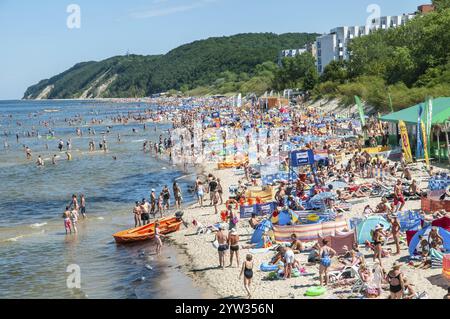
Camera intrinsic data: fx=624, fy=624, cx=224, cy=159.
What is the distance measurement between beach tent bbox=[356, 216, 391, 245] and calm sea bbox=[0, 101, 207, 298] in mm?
4068

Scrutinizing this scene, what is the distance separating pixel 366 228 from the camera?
14562 mm

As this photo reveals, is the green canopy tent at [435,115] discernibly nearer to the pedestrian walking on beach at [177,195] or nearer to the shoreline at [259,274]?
the shoreline at [259,274]

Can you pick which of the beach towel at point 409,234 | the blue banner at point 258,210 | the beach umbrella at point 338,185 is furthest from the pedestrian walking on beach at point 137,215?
the beach towel at point 409,234

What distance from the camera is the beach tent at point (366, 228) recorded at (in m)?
14.6

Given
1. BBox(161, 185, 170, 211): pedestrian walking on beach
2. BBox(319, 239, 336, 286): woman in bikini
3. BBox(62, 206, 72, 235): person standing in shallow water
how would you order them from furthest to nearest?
BBox(161, 185, 170, 211): pedestrian walking on beach, BBox(62, 206, 72, 235): person standing in shallow water, BBox(319, 239, 336, 286): woman in bikini

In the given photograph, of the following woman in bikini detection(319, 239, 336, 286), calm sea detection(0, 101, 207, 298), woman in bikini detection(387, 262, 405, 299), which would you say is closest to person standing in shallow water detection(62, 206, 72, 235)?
calm sea detection(0, 101, 207, 298)

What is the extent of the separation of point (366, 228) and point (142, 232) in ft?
24.1

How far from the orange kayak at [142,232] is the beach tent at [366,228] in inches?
272

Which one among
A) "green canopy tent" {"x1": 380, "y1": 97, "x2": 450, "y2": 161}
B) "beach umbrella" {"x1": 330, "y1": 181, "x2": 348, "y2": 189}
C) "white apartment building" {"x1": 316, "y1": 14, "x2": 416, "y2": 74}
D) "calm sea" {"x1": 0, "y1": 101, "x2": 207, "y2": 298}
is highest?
"white apartment building" {"x1": 316, "y1": 14, "x2": 416, "y2": 74}

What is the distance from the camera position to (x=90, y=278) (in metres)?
15.4

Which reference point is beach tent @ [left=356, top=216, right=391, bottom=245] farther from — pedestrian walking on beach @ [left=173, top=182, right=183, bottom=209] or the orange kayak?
pedestrian walking on beach @ [left=173, top=182, right=183, bottom=209]

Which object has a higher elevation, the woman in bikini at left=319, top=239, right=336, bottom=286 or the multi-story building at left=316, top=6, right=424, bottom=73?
the multi-story building at left=316, top=6, right=424, bottom=73

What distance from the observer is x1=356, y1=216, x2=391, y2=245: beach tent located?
14555 mm

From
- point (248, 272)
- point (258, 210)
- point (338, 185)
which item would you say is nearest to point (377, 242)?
point (248, 272)
